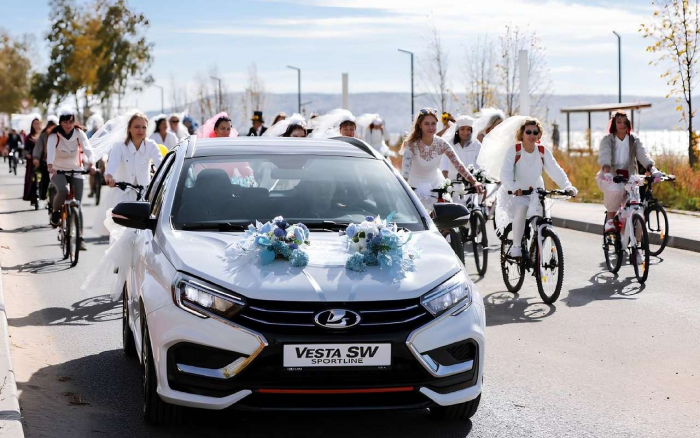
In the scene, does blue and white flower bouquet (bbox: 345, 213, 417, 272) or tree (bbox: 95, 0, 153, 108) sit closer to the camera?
blue and white flower bouquet (bbox: 345, 213, 417, 272)

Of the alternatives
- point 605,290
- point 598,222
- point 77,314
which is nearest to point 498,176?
point 605,290

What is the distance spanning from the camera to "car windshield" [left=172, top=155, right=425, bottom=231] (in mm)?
6699

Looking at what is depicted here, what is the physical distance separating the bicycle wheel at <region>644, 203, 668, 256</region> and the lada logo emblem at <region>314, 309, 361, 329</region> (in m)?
9.91

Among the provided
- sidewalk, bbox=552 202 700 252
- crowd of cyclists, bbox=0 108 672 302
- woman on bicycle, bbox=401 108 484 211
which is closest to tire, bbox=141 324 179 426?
crowd of cyclists, bbox=0 108 672 302

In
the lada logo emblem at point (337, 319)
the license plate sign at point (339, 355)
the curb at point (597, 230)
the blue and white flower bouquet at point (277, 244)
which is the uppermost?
the blue and white flower bouquet at point (277, 244)

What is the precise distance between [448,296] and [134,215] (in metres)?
2.10

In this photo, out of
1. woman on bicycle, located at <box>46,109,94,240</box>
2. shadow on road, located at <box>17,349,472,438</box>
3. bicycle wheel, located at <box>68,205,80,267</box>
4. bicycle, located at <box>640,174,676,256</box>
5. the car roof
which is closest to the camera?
shadow on road, located at <box>17,349,472,438</box>

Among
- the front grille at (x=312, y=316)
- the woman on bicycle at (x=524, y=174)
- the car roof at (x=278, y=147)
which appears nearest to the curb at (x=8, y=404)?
the front grille at (x=312, y=316)

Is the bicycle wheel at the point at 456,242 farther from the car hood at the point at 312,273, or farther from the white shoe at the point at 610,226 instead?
the car hood at the point at 312,273

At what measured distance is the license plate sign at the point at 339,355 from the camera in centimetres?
538

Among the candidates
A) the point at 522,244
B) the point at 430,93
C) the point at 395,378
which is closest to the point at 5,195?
the point at 430,93

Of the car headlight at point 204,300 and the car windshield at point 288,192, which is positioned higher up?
the car windshield at point 288,192

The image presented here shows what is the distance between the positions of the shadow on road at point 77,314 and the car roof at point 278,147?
294 centimetres

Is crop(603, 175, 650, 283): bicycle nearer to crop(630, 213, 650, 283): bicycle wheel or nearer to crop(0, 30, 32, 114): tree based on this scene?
crop(630, 213, 650, 283): bicycle wheel
